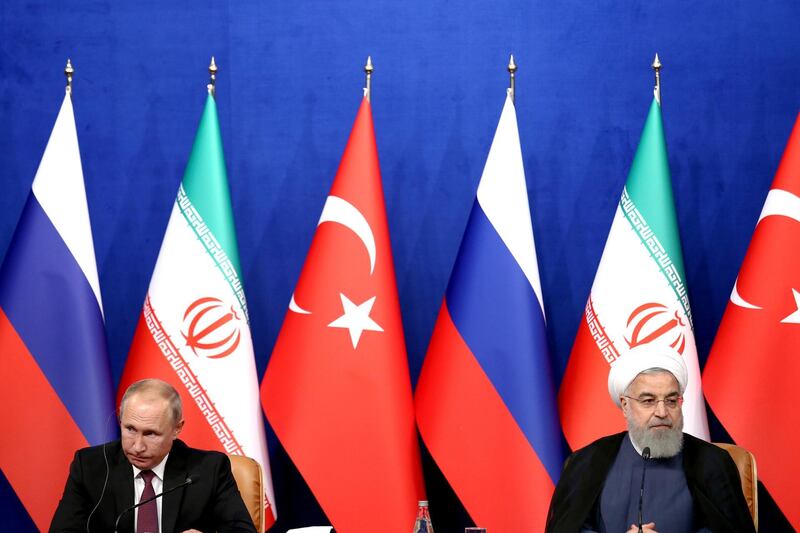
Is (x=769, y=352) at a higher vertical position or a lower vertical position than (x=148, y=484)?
higher

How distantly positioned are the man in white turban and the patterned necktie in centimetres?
117

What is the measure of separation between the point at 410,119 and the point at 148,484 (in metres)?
2.25

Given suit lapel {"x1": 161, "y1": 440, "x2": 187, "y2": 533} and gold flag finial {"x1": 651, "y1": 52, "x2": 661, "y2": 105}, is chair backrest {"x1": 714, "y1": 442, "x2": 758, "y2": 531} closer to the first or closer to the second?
gold flag finial {"x1": 651, "y1": 52, "x2": 661, "y2": 105}

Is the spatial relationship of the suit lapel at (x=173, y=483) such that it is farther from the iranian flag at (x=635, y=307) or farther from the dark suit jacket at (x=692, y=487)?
the iranian flag at (x=635, y=307)

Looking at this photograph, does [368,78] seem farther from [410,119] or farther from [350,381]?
[350,381]

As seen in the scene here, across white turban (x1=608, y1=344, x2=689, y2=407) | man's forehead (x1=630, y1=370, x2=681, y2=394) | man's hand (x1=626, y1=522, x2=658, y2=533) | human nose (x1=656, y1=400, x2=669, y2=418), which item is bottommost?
man's hand (x1=626, y1=522, x2=658, y2=533)

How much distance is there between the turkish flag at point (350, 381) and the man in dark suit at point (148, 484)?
908mm

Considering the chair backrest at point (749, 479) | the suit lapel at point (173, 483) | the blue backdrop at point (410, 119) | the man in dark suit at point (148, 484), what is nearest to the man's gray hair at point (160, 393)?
the man in dark suit at point (148, 484)

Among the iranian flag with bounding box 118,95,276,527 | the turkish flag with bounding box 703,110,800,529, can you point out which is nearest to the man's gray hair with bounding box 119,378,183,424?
the iranian flag with bounding box 118,95,276,527

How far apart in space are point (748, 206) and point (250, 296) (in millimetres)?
2248

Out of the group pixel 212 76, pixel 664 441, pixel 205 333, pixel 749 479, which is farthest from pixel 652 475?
pixel 212 76

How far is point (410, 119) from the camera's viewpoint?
4.75 metres

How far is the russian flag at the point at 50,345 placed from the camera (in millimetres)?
4027

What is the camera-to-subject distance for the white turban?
318 centimetres
